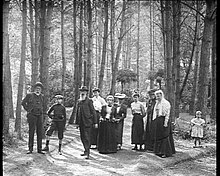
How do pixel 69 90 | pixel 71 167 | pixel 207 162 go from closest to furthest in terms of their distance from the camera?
pixel 71 167, pixel 207 162, pixel 69 90

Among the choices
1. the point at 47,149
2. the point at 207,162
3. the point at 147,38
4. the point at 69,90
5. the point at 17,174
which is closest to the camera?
the point at 17,174

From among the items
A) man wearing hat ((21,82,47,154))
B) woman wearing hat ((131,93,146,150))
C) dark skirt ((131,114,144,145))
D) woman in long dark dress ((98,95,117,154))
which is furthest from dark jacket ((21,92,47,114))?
dark skirt ((131,114,144,145))

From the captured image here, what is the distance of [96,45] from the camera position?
88.1ft

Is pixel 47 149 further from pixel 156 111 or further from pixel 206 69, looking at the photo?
pixel 206 69

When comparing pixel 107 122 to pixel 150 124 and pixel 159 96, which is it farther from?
pixel 159 96

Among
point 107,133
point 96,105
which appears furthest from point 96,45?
point 107,133

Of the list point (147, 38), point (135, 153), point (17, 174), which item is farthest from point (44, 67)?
point (147, 38)

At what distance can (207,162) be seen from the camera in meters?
9.35

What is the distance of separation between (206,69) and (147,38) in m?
30.2

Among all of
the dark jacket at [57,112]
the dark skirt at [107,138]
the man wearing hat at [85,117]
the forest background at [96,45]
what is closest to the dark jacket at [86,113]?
the man wearing hat at [85,117]

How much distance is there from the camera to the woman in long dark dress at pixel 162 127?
957cm

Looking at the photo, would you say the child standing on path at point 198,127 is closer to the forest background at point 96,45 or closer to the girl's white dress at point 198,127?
the girl's white dress at point 198,127

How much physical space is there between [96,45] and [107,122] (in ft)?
54.4

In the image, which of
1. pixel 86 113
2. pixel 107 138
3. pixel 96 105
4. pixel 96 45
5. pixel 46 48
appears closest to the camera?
pixel 86 113
